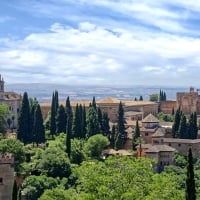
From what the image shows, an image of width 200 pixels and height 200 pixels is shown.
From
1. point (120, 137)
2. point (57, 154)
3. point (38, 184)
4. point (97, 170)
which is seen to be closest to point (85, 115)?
point (120, 137)

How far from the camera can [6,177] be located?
49969mm

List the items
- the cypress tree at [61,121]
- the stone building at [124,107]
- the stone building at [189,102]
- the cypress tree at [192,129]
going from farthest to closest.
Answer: the stone building at [189,102], the stone building at [124,107], the cypress tree at [61,121], the cypress tree at [192,129]

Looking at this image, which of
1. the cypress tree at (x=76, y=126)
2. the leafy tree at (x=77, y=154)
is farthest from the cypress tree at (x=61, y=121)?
the leafy tree at (x=77, y=154)

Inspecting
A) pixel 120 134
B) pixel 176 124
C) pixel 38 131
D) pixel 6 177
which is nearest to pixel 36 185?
pixel 6 177

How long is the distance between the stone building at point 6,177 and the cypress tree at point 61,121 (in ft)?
112

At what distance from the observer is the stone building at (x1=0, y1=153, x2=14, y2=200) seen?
49.4 meters

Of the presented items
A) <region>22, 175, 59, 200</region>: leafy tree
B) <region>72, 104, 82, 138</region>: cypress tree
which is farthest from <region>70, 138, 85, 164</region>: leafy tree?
<region>22, 175, 59, 200</region>: leafy tree

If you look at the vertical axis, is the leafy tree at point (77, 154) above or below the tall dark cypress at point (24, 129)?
below

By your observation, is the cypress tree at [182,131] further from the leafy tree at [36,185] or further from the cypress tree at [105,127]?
the leafy tree at [36,185]

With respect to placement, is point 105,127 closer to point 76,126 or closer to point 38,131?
point 76,126

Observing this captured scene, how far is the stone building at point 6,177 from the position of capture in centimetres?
4944

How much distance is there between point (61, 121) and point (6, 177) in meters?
35.9

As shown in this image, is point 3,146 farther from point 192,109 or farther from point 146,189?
point 192,109

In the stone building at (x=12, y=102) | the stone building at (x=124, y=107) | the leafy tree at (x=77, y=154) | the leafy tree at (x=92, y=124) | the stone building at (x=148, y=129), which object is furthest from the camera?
the stone building at (x=124, y=107)
